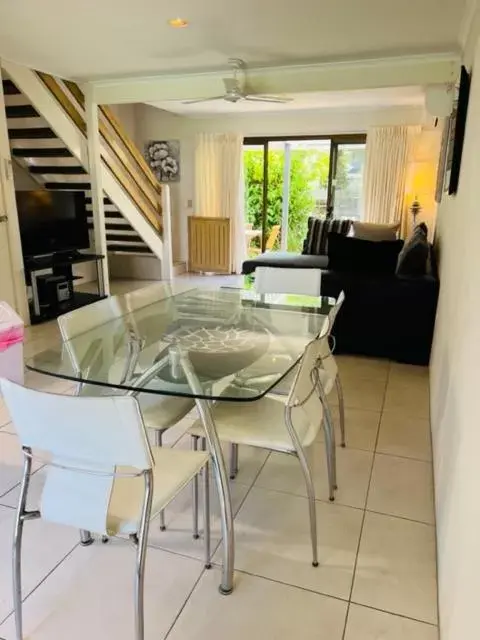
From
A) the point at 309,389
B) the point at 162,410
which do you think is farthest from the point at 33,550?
the point at 309,389

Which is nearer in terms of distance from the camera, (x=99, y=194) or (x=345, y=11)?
(x=345, y=11)

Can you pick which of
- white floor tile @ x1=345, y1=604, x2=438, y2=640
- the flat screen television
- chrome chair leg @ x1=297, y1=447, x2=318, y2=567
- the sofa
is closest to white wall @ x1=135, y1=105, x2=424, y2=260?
the flat screen television

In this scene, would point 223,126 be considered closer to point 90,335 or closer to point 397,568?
point 90,335

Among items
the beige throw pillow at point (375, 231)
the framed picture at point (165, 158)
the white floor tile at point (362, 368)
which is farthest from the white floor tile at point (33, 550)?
the framed picture at point (165, 158)

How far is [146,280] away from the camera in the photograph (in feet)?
22.5

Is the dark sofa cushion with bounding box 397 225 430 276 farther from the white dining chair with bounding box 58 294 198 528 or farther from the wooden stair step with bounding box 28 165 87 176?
the wooden stair step with bounding box 28 165 87 176

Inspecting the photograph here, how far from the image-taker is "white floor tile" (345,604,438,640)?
1396 mm

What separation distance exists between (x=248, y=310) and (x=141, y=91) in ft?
9.87

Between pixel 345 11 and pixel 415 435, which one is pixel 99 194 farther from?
pixel 415 435

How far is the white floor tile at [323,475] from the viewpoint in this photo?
2.05 metres

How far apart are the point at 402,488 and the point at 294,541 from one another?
2.00ft

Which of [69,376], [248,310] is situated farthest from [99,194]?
[69,376]

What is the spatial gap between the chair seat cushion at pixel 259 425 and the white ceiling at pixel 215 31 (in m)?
2.36

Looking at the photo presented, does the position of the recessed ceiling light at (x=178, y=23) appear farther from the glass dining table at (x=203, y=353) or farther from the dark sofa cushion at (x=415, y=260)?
the dark sofa cushion at (x=415, y=260)
